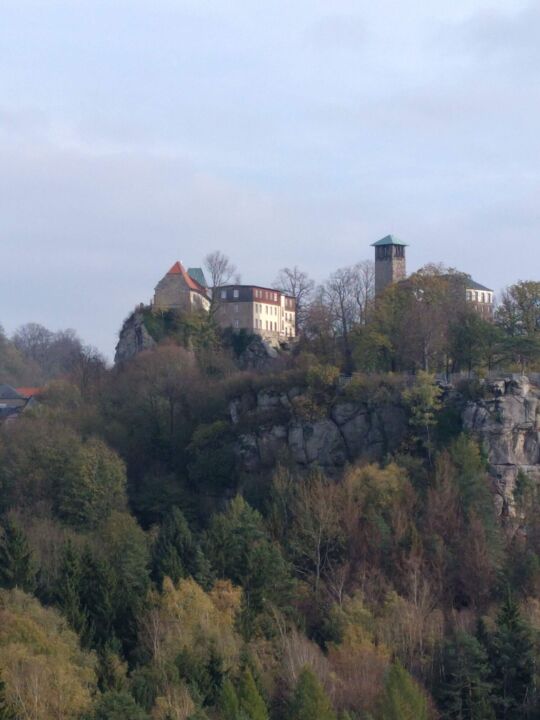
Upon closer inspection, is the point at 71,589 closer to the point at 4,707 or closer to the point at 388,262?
the point at 4,707

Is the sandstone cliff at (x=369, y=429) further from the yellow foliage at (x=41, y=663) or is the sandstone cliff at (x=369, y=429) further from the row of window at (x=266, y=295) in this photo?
the yellow foliage at (x=41, y=663)

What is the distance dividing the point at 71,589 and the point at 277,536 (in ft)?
35.8

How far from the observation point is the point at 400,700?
148 feet

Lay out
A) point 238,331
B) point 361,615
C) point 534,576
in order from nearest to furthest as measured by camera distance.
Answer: point 361,615 < point 534,576 < point 238,331

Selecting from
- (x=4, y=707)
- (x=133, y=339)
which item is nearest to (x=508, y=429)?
(x=133, y=339)

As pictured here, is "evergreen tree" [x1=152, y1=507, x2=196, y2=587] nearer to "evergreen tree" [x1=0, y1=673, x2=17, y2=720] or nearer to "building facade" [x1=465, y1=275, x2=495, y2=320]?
"evergreen tree" [x1=0, y1=673, x2=17, y2=720]

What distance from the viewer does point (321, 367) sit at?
69.4 m

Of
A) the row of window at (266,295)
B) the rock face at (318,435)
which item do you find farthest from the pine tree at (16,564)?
the row of window at (266,295)

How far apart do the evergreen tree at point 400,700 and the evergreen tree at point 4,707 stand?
35.4 feet

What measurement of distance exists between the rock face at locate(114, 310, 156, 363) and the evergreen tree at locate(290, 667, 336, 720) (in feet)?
129

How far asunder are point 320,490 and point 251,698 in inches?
693

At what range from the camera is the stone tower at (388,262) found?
8969cm

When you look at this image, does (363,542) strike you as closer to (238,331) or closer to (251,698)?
(251,698)

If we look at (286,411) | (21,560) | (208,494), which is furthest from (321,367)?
(21,560)
